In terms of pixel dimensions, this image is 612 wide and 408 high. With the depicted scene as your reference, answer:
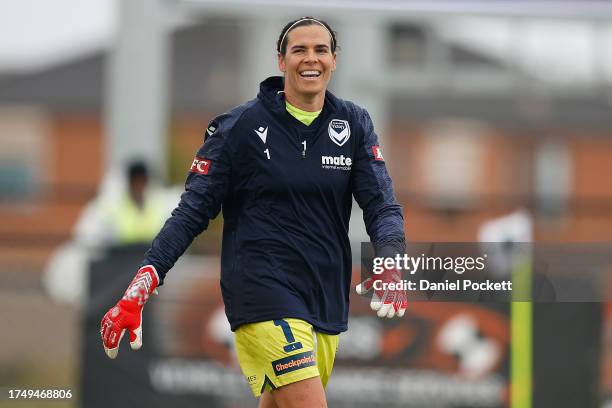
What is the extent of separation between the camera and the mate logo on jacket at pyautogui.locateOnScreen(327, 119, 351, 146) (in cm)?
552

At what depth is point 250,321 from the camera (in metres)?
5.43

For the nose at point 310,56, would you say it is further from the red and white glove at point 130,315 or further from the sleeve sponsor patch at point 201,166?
the red and white glove at point 130,315

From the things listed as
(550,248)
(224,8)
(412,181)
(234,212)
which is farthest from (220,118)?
(412,181)

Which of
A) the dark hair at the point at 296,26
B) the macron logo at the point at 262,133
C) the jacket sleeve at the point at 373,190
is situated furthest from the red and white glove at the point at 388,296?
the dark hair at the point at 296,26

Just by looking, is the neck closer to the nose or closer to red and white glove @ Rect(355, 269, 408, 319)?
the nose

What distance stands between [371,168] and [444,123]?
145 feet

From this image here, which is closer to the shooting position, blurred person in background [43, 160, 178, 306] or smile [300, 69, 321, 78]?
smile [300, 69, 321, 78]

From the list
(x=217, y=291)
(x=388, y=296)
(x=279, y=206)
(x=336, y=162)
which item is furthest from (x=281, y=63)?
(x=217, y=291)

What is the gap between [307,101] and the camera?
5.47 m

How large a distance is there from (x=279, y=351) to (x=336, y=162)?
838 millimetres

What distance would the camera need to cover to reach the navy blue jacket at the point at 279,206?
5.42m

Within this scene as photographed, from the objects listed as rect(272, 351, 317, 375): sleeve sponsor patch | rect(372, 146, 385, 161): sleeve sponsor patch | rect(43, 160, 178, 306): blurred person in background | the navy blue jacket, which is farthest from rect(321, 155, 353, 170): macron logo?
rect(43, 160, 178, 306): blurred person in background

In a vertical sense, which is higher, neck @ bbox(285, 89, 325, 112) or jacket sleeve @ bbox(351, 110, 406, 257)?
neck @ bbox(285, 89, 325, 112)

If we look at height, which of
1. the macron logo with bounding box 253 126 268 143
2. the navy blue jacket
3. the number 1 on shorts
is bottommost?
the number 1 on shorts
